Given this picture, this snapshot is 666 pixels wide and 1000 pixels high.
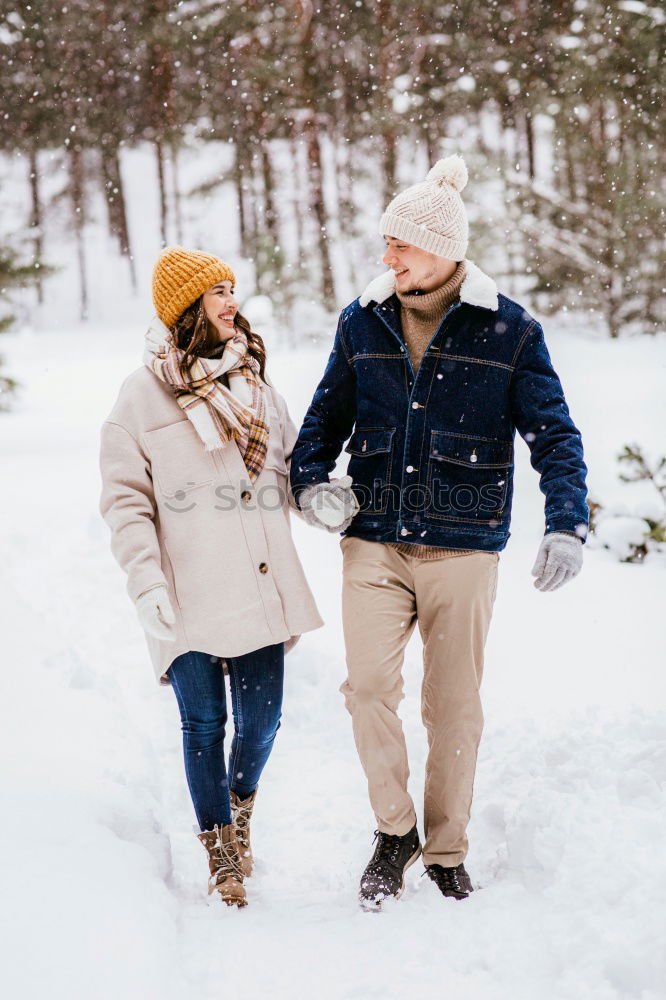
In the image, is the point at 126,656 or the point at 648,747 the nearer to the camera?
the point at 648,747

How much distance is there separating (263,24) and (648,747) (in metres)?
18.5

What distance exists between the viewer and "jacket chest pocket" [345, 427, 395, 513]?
9.98 ft

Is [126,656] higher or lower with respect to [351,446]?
lower

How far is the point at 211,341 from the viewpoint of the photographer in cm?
303

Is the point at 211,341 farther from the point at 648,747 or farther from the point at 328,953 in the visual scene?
the point at 648,747

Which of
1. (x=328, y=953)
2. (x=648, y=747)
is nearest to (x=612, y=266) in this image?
(x=648, y=747)

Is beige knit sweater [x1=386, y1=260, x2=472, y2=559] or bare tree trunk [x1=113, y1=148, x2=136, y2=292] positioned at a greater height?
bare tree trunk [x1=113, y1=148, x2=136, y2=292]

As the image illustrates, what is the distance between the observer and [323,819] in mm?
3824

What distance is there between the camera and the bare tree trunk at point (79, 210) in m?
26.6

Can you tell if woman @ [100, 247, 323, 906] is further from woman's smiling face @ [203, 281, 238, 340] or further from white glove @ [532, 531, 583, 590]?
white glove @ [532, 531, 583, 590]

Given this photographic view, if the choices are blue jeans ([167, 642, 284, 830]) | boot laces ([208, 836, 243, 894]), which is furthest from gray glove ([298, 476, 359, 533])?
boot laces ([208, 836, 243, 894])

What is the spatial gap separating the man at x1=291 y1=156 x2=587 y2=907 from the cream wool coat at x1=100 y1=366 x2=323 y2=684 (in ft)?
0.88

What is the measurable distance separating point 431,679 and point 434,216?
1.66 m

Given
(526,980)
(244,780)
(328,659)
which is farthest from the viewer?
(328,659)
